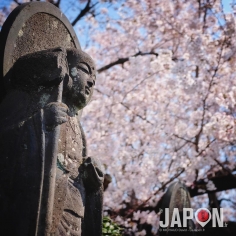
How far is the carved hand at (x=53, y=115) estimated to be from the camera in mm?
2361

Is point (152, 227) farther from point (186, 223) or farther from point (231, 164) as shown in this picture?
point (186, 223)

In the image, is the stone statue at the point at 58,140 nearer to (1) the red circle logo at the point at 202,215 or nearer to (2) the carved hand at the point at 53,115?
(2) the carved hand at the point at 53,115

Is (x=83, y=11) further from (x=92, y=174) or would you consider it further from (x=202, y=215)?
(x=92, y=174)

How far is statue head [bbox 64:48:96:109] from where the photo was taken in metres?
2.82

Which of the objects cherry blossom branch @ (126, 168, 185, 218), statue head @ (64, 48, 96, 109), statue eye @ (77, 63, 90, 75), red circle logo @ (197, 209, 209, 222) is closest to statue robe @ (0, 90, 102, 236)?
statue head @ (64, 48, 96, 109)

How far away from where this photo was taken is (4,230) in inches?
82.7

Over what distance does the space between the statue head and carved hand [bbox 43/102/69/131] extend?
1.18 ft

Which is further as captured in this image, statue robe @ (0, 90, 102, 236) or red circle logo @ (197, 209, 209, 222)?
red circle logo @ (197, 209, 209, 222)

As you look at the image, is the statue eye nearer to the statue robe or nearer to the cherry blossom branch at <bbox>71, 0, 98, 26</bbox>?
the statue robe

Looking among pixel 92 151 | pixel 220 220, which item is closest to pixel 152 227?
pixel 220 220

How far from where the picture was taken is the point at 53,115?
2379mm

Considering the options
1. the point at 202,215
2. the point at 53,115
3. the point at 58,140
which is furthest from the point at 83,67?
the point at 202,215

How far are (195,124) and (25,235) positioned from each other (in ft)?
23.8

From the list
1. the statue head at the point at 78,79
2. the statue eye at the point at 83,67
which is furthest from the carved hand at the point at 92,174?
the statue eye at the point at 83,67
